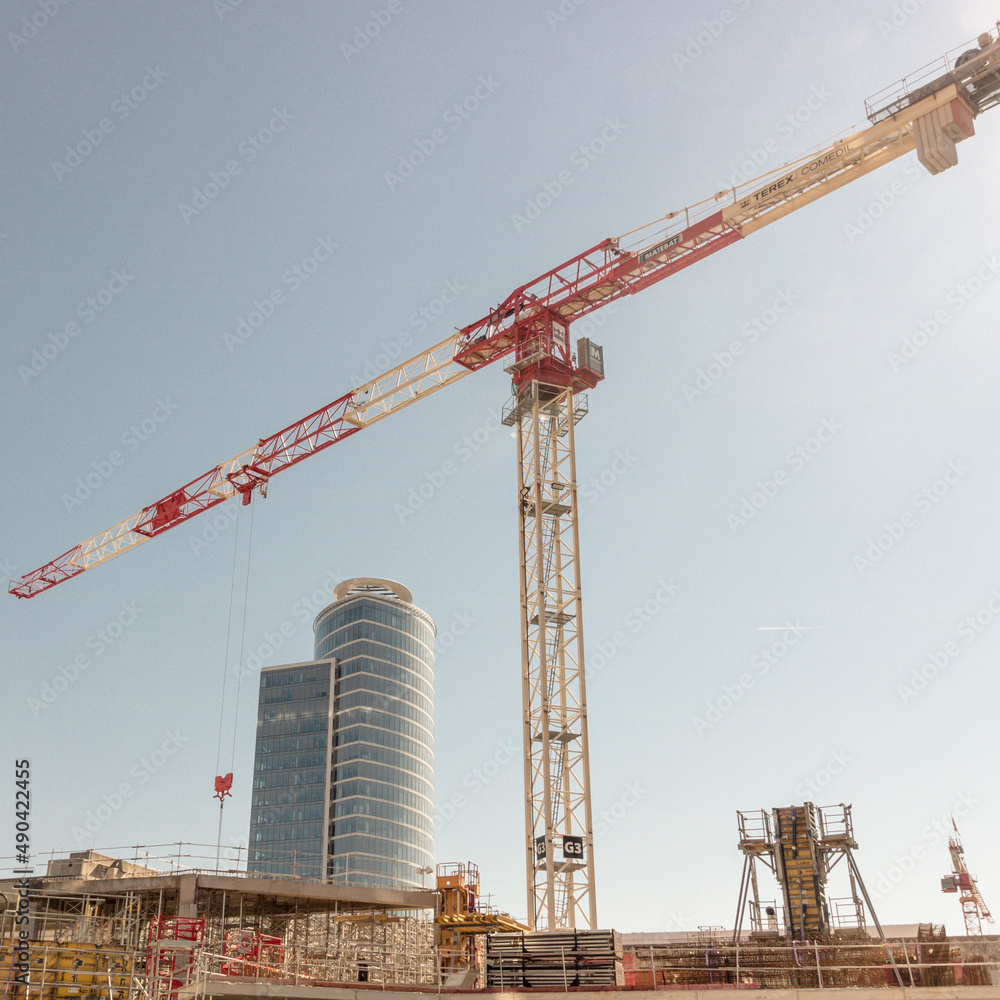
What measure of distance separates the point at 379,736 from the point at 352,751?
4979mm

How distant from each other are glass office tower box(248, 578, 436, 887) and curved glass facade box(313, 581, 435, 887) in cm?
17

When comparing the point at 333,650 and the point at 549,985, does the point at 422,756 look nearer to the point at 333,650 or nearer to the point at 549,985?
the point at 333,650

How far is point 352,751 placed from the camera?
162875 mm

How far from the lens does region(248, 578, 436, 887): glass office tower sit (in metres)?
158

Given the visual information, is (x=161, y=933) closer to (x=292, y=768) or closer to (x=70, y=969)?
(x=70, y=969)

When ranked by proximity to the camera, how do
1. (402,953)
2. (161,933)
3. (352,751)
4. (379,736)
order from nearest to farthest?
(161,933)
(402,953)
(352,751)
(379,736)

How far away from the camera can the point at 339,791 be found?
6309 inches

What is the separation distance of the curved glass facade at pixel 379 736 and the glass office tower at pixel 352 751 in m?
0.17

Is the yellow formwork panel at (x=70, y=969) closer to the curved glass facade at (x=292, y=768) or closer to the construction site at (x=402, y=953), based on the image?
the construction site at (x=402, y=953)

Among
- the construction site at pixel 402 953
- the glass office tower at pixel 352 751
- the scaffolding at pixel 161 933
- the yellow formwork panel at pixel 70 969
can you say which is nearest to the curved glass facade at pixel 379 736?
the glass office tower at pixel 352 751

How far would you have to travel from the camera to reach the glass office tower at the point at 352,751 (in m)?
158

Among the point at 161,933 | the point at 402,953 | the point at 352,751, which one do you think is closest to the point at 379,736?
the point at 352,751

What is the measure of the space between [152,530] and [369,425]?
→ 18.7 m

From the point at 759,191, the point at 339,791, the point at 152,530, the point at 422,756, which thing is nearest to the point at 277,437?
the point at 152,530
